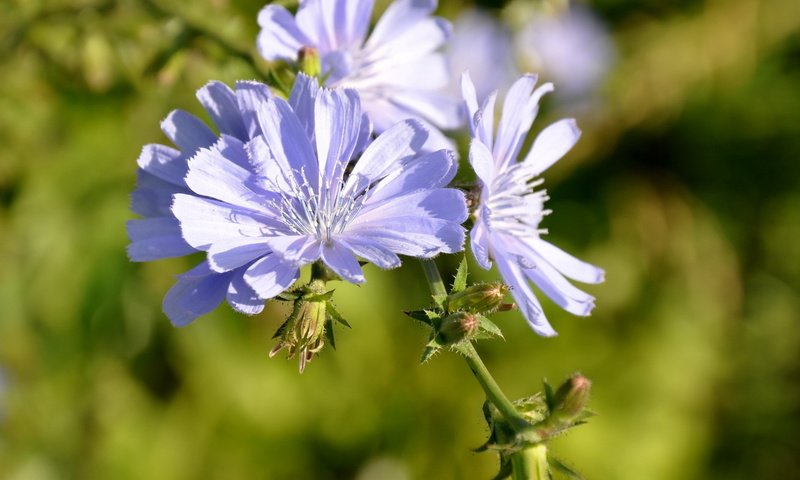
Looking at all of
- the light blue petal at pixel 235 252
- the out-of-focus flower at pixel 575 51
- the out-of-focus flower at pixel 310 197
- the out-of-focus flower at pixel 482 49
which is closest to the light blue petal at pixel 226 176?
the out-of-focus flower at pixel 310 197

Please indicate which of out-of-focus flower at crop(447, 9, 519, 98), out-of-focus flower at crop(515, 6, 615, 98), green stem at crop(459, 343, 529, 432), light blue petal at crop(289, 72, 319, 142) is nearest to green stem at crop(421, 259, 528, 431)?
green stem at crop(459, 343, 529, 432)

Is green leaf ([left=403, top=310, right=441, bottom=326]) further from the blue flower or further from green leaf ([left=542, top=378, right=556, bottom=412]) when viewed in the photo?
green leaf ([left=542, top=378, right=556, bottom=412])

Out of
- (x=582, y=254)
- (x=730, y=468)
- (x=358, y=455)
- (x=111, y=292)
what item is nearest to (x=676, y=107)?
(x=582, y=254)

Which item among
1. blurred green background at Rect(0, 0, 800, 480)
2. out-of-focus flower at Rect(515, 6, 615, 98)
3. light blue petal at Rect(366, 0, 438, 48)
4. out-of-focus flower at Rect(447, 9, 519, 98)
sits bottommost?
blurred green background at Rect(0, 0, 800, 480)

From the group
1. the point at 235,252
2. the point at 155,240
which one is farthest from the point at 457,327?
the point at 155,240

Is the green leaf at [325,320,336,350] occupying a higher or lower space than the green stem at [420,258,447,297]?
lower

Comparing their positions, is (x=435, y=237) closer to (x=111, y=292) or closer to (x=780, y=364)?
(x=111, y=292)
